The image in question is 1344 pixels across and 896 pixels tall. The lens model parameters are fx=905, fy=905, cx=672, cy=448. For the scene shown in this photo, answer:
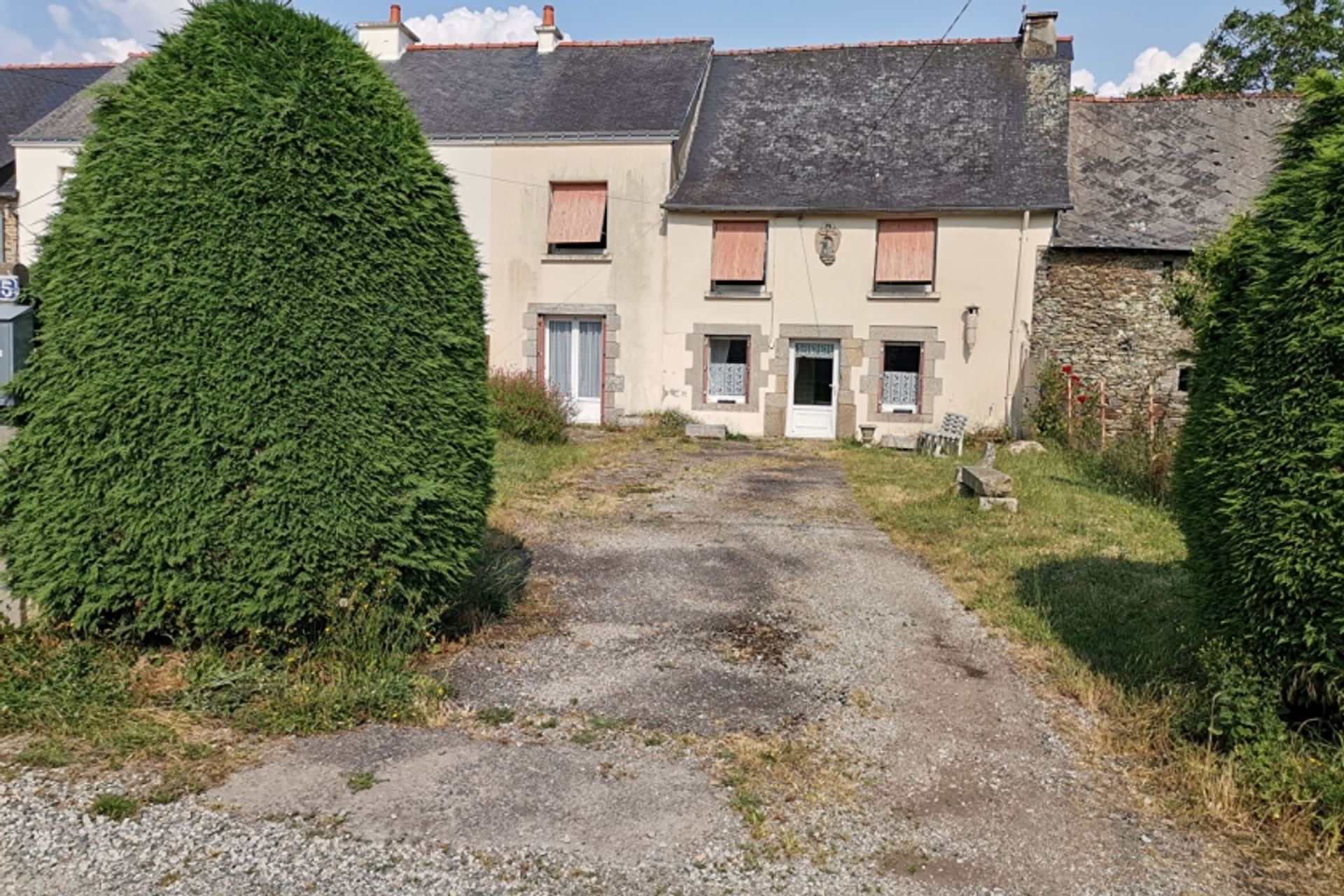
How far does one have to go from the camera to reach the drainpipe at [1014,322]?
1548 cm

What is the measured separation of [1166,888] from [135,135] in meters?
5.13

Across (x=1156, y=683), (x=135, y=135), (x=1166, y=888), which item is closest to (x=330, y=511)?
(x=135, y=135)

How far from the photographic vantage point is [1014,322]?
15.8 m

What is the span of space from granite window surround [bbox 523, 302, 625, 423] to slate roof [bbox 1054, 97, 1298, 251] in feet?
26.3

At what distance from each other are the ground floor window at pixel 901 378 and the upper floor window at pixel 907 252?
1007mm

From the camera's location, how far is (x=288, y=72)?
13.9 feet

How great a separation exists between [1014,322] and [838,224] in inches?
139

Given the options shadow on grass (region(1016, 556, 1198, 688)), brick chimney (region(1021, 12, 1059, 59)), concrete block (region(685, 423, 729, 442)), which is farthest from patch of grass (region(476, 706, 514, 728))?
brick chimney (region(1021, 12, 1059, 59))

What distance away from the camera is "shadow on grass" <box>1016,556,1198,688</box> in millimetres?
4551

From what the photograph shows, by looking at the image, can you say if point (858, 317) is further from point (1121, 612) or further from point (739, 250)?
point (1121, 612)

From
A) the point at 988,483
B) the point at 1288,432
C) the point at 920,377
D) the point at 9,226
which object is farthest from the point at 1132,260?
the point at 9,226

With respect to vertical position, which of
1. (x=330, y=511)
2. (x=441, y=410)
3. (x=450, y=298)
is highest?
(x=450, y=298)

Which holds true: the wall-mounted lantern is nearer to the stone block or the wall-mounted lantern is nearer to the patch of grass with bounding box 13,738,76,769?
the stone block

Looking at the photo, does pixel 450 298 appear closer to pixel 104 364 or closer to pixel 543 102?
pixel 104 364
